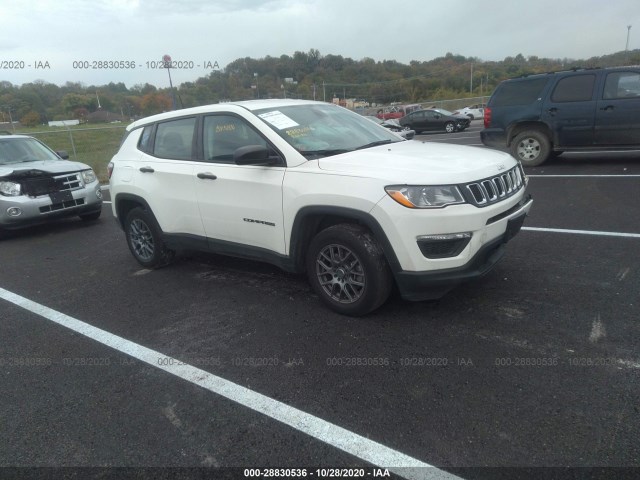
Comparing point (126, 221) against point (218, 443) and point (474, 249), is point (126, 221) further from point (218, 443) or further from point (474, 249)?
point (474, 249)

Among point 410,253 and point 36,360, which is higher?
point 410,253

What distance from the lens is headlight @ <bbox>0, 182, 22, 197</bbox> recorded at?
23.0 feet

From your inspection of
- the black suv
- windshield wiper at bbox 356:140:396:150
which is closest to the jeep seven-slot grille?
windshield wiper at bbox 356:140:396:150

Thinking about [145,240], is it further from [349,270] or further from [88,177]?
[88,177]

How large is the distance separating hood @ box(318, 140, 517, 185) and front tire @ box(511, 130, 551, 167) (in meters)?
6.31

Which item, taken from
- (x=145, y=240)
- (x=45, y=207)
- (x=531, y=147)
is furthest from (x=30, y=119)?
(x=531, y=147)

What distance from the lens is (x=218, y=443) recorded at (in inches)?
97.6

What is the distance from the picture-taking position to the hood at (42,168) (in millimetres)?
7094

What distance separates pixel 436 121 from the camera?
25.0 meters

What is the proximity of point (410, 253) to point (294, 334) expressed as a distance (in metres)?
1.10

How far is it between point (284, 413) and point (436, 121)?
24.5m

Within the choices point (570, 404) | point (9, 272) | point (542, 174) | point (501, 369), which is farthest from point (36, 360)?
point (542, 174)

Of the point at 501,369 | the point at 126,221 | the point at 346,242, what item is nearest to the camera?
the point at 501,369

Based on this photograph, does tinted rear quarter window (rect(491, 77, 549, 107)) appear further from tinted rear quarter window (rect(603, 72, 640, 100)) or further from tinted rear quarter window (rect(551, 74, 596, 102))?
tinted rear quarter window (rect(603, 72, 640, 100))
